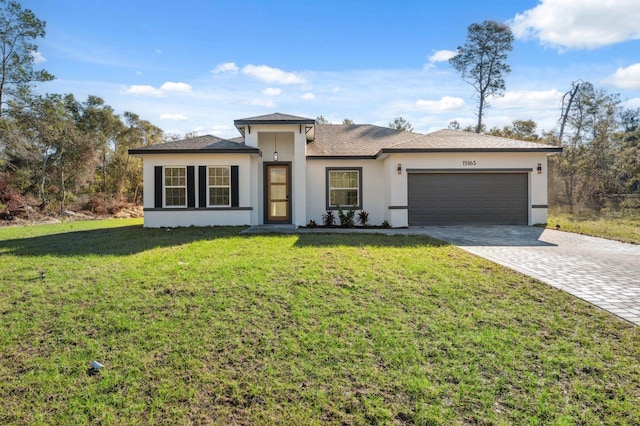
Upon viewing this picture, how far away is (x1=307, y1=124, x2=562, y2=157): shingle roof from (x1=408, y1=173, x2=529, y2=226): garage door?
1.06 m

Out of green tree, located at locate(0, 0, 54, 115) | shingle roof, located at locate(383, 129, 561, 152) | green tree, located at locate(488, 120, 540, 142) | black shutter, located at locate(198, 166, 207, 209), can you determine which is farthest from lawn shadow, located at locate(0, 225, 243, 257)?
green tree, located at locate(488, 120, 540, 142)

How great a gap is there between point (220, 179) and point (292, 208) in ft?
9.91

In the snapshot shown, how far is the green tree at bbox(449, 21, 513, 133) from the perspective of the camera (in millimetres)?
25672

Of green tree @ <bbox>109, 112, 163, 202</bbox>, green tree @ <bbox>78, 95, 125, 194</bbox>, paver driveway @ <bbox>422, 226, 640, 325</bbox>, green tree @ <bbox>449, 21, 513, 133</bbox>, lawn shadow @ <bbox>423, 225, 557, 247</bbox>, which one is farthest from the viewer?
green tree @ <bbox>109, 112, 163, 202</bbox>

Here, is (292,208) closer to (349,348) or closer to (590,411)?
(349,348)

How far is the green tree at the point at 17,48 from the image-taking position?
747 inches

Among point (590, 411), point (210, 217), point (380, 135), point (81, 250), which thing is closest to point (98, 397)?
point (590, 411)

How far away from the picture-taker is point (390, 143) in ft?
50.3

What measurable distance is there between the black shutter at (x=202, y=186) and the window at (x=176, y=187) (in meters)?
0.57

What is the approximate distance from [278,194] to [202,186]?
118 inches

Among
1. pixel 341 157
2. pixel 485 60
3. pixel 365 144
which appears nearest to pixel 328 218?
pixel 341 157

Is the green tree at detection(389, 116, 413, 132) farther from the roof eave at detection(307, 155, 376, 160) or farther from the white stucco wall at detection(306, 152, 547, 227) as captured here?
the white stucco wall at detection(306, 152, 547, 227)

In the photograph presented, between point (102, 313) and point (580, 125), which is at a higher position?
point (580, 125)

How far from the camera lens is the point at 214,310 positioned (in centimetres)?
418
